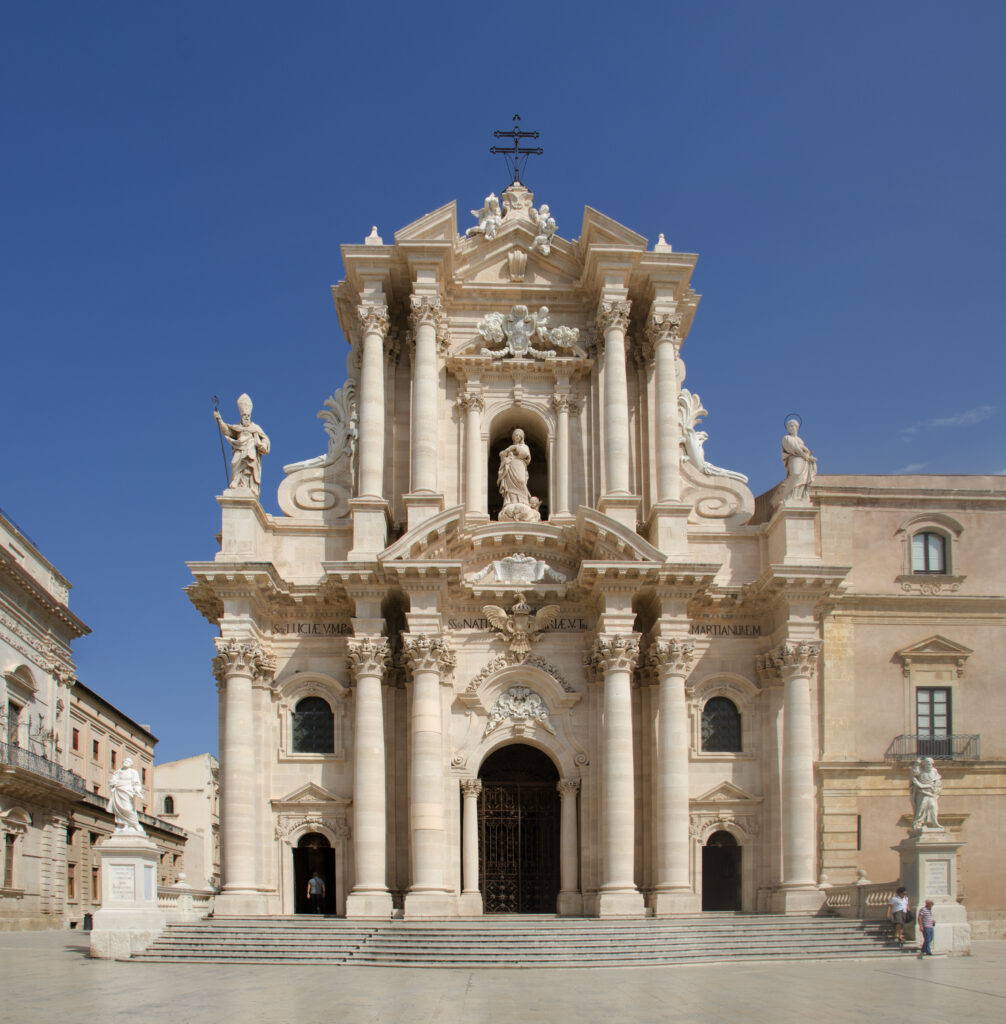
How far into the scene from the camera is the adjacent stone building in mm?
40000

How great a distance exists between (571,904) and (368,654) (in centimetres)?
759

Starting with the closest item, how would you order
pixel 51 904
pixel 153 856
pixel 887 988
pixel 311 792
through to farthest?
pixel 887 988 < pixel 153 856 < pixel 311 792 < pixel 51 904

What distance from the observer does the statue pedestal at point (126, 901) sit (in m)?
25.4

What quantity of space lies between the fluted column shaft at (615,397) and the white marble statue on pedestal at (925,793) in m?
9.45

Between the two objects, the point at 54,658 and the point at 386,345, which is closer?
the point at 386,345

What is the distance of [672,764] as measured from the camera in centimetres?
2997

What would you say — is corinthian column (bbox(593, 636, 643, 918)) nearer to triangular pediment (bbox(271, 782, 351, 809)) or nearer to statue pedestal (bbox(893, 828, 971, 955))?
statue pedestal (bbox(893, 828, 971, 955))

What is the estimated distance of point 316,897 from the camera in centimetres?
3084

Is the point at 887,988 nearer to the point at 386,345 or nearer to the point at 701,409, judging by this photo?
the point at 701,409

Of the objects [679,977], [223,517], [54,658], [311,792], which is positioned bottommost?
[679,977]

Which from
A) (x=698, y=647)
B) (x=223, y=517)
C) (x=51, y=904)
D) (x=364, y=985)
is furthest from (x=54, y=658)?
(x=364, y=985)

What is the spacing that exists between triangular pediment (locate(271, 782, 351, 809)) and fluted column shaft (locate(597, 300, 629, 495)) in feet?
32.8

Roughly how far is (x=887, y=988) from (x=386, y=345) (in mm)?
20349

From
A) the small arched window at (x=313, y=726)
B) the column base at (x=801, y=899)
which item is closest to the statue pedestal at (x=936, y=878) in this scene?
the column base at (x=801, y=899)
